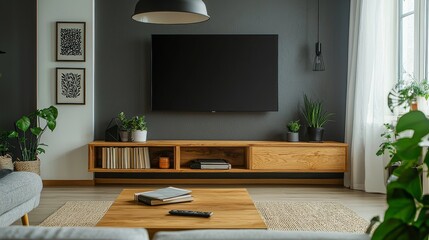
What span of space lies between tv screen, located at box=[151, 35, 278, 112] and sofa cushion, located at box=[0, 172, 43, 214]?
96.5 inches

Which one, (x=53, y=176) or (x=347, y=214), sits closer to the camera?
(x=347, y=214)

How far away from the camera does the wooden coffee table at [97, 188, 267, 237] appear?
2604 millimetres

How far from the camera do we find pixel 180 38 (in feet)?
19.4

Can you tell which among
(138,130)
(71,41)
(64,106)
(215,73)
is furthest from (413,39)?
(64,106)

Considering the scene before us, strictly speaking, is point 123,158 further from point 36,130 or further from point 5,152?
point 5,152

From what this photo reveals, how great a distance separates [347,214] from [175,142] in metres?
2.14

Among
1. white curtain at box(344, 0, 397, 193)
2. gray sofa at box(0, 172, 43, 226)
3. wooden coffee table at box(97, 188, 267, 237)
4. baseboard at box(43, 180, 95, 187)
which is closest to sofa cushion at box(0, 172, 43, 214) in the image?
gray sofa at box(0, 172, 43, 226)

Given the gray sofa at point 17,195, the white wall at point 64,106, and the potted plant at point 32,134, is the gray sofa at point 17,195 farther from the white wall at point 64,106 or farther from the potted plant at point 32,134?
the white wall at point 64,106

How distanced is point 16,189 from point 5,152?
2710mm

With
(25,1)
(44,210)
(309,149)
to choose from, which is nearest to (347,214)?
(309,149)

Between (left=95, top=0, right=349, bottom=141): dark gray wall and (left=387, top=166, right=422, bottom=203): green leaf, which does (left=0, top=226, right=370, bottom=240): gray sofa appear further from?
(left=95, top=0, right=349, bottom=141): dark gray wall

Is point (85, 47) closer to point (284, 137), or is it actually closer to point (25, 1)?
point (25, 1)

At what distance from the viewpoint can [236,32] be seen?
20.0 feet

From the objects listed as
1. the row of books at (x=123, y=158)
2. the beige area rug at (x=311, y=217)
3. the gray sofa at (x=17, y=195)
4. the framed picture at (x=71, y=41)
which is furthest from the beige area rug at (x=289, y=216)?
the framed picture at (x=71, y=41)
